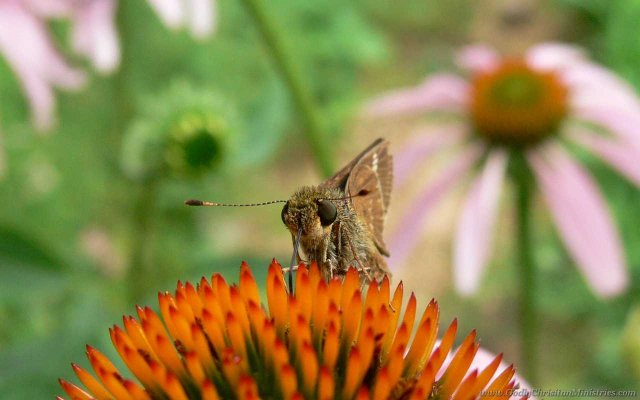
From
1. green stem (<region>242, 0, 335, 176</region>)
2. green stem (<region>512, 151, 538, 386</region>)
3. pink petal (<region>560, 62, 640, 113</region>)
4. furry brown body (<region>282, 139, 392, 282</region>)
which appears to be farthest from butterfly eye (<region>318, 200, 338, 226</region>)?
pink petal (<region>560, 62, 640, 113</region>)

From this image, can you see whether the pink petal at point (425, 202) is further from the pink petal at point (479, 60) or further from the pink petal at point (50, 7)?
the pink petal at point (50, 7)

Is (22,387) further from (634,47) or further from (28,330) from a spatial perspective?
(634,47)

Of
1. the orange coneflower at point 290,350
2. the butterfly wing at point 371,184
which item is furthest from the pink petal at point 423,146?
the orange coneflower at point 290,350

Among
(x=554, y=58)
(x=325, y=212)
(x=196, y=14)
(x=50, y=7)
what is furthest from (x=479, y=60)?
(x=325, y=212)

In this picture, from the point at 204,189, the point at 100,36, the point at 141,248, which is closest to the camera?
the point at 100,36

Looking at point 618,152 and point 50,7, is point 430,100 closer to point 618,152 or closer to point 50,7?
point 618,152

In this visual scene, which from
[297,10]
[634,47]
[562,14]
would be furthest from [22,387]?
[562,14]
